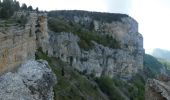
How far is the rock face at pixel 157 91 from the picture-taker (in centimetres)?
1502

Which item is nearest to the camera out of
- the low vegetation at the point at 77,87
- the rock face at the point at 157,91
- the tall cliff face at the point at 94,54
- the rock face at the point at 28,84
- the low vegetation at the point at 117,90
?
the rock face at the point at 157,91

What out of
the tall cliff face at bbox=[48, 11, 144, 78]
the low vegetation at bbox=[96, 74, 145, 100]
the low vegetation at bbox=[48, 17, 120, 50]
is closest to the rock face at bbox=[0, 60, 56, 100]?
the low vegetation at bbox=[96, 74, 145, 100]

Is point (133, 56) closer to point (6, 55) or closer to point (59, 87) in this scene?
point (59, 87)

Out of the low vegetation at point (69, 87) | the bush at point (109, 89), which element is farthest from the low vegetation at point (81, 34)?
the low vegetation at point (69, 87)

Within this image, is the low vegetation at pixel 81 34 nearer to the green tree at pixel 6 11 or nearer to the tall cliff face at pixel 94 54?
the tall cliff face at pixel 94 54

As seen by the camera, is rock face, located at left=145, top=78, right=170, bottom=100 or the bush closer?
rock face, located at left=145, top=78, right=170, bottom=100

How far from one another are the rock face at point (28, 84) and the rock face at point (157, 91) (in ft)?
12.8

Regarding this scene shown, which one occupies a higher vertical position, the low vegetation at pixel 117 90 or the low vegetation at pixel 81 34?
the low vegetation at pixel 81 34

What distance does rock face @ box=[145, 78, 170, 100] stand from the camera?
15016 mm

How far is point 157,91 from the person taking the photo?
15133 mm

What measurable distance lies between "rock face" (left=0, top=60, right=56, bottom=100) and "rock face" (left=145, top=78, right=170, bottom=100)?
389 cm

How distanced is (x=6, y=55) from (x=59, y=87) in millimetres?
59510

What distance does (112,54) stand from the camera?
173625mm

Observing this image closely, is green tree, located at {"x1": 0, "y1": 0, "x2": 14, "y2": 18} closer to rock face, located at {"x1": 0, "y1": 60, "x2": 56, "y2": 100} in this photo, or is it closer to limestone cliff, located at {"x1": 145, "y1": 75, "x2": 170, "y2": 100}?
rock face, located at {"x1": 0, "y1": 60, "x2": 56, "y2": 100}
